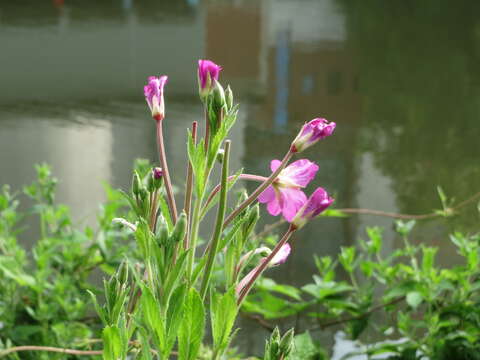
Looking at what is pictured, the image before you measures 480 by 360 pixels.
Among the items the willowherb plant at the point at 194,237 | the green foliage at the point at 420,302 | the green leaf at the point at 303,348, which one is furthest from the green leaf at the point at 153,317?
the green foliage at the point at 420,302

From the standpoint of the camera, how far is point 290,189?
774mm

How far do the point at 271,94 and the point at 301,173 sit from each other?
3574 millimetres

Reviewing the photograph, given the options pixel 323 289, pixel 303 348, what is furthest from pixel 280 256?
pixel 323 289

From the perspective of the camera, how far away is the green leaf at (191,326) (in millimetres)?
685

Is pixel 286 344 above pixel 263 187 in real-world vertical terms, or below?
below

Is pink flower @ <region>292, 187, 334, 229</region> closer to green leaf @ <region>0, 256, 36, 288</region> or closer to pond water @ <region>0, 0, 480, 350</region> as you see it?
green leaf @ <region>0, 256, 36, 288</region>

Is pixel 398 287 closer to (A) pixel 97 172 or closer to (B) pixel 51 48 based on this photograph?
(A) pixel 97 172

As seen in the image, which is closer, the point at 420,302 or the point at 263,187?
the point at 263,187

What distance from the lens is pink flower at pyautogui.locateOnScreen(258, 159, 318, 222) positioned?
770 millimetres

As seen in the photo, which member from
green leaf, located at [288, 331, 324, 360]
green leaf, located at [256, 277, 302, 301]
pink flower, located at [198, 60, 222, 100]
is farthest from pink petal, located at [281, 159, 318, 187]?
green leaf, located at [256, 277, 302, 301]

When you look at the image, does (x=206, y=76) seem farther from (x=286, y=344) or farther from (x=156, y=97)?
(x=286, y=344)

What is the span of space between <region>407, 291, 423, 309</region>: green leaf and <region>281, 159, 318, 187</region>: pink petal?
726 mm

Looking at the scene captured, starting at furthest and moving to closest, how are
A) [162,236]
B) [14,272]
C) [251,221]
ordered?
[14,272] < [251,221] < [162,236]

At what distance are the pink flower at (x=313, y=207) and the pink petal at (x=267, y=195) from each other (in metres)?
0.04
